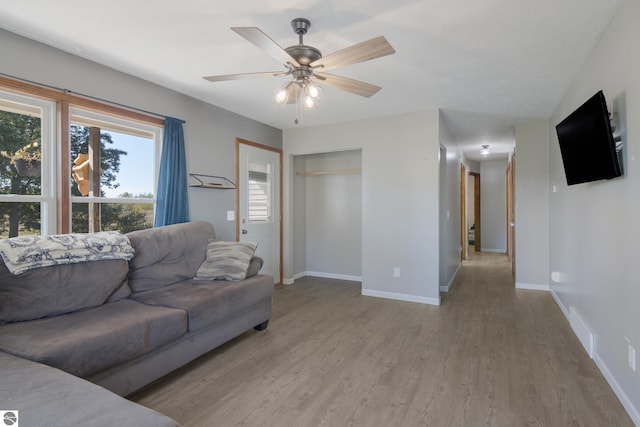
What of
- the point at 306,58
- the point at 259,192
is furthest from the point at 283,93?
the point at 259,192

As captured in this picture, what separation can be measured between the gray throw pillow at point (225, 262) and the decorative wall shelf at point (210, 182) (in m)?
0.85

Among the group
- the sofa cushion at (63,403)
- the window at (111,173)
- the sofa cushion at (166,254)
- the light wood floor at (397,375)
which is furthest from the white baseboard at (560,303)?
the window at (111,173)

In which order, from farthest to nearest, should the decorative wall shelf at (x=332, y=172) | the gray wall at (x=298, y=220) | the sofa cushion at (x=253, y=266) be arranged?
1. the gray wall at (x=298, y=220)
2. the decorative wall shelf at (x=332, y=172)
3. the sofa cushion at (x=253, y=266)

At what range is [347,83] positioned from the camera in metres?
2.37

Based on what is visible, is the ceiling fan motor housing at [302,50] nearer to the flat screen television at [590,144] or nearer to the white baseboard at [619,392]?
the flat screen television at [590,144]

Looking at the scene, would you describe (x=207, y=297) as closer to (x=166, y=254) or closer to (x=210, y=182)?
(x=166, y=254)

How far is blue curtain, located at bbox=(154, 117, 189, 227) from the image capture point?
3393 mm

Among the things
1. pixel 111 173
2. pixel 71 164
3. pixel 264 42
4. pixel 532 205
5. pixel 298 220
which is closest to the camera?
pixel 264 42

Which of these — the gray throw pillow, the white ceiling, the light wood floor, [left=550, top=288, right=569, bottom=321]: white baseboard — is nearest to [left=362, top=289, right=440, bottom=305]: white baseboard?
the light wood floor

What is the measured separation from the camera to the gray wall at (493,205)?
8716 millimetres

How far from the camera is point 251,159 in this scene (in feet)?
15.4

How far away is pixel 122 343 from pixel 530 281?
525 centimetres

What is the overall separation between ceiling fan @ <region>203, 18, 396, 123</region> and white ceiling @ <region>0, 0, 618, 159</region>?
0.89 ft

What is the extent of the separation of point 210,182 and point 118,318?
86.7 inches
